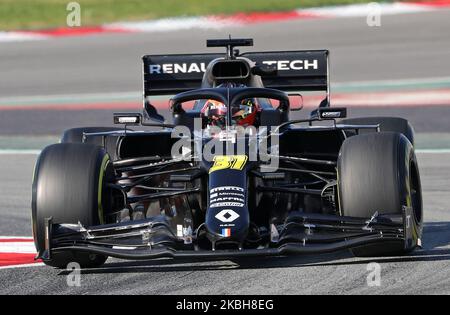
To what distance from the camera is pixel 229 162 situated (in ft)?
29.0

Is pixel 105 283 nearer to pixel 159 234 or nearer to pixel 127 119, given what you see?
pixel 159 234

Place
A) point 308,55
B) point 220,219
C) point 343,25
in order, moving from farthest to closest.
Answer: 1. point 343,25
2. point 308,55
3. point 220,219

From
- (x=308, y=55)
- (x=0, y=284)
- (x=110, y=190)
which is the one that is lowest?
(x=0, y=284)

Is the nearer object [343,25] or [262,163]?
[262,163]

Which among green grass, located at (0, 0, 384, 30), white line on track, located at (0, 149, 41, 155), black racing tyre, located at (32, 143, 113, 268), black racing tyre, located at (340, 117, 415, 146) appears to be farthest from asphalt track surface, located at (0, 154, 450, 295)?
green grass, located at (0, 0, 384, 30)

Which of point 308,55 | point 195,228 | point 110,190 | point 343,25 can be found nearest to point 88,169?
point 110,190

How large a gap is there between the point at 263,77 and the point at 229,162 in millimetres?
3038

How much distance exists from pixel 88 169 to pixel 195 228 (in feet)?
3.53

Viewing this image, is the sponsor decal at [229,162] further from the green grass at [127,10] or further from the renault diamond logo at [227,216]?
the green grass at [127,10]

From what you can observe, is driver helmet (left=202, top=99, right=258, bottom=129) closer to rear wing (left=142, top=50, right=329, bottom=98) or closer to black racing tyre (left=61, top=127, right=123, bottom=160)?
black racing tyre (left=61, top=127, right=123, bottom=160)

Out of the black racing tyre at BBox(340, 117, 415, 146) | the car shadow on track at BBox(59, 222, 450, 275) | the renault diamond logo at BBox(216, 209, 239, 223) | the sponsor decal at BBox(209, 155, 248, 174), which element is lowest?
the car shadow on track at BBox(59, 222, 450, 275)

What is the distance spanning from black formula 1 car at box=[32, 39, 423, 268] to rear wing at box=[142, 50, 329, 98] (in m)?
1.09

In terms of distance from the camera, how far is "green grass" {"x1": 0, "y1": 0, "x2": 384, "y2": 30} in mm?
25766
